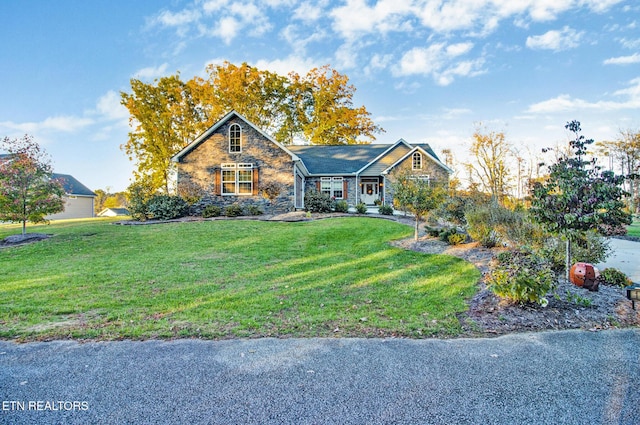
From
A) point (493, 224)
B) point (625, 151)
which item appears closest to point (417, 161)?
point (493, 224)

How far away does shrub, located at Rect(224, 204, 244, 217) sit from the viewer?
17530mm

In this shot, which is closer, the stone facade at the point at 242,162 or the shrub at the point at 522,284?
the shrub at the point at 522,284

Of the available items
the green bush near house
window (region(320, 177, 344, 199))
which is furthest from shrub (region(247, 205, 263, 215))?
window (region(320, 177, 344, 199))

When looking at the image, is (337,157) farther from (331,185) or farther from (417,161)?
(417,161)

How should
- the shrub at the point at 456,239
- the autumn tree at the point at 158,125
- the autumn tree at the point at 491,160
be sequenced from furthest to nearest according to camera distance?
the autumn tree at the point at 158,125, the autumn tree at the point at 491,160, the shrub at the point at 456,239

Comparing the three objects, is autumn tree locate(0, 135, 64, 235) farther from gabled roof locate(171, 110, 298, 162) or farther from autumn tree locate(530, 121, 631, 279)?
autumn tree locate(530, 121, 631, 279)

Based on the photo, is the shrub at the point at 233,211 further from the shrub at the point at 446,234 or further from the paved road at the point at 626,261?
the paved road at the point at 626,261

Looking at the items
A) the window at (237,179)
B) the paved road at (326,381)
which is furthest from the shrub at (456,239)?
the window at (237,179)

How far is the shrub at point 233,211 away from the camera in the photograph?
57.5 feet

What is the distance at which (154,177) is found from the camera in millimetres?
31047

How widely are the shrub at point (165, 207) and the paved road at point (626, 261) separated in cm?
1782

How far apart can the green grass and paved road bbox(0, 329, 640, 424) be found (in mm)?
455

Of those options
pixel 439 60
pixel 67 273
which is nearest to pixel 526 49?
pixel 439 60

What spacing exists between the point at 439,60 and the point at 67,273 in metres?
15.6
